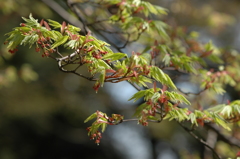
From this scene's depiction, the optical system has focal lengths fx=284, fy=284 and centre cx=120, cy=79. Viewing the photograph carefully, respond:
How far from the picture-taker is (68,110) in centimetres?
830

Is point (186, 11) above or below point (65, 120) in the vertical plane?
above

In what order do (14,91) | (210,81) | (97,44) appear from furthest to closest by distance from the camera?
(14,91), (210,81), (97,44)

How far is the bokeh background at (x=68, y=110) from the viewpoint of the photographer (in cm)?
768

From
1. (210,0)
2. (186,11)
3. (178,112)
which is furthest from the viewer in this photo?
(210,0)

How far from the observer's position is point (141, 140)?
928 cm

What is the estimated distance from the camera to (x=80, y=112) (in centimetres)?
837

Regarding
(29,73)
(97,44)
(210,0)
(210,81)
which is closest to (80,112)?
(29,73)

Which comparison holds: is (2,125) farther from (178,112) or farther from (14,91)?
(178,112)

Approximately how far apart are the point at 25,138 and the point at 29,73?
3606 millimetres

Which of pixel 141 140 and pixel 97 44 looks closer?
pixel 97 44

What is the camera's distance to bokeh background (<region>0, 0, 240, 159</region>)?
303 inches

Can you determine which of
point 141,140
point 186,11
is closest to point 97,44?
point 186,11

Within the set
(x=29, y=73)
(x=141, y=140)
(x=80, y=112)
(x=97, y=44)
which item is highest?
(x=97, y=44)

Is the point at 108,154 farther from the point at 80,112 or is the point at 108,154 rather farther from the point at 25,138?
the point at 25,138
